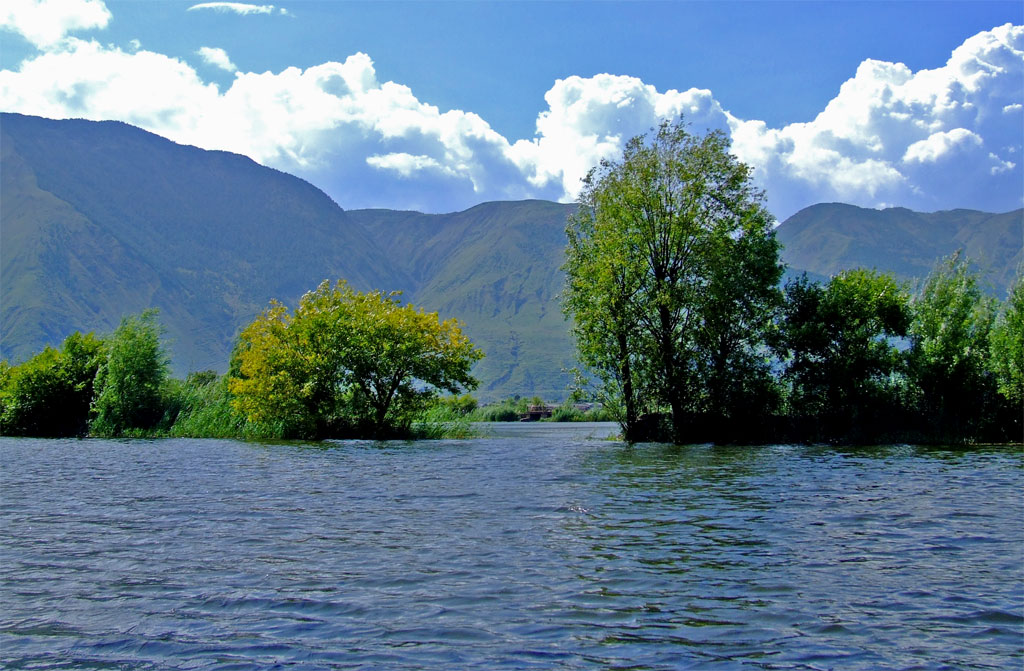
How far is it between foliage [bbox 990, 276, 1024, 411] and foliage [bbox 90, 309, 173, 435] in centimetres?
5330

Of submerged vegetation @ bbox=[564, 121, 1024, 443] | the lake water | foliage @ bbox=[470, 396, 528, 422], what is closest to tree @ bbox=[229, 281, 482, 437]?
submerged vegetation @ bbox=[564, 121, 1024, 443]

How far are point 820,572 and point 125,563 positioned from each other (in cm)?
985

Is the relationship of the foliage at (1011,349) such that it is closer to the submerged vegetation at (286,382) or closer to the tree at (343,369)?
the tree at (343,369)

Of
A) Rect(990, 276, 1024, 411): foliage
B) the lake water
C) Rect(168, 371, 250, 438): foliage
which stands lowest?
the lake water

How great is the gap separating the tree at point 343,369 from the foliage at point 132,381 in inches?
242

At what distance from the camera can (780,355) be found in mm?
49812

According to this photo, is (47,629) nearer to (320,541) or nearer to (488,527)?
(320,541)

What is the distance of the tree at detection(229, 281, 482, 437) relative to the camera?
182 feet

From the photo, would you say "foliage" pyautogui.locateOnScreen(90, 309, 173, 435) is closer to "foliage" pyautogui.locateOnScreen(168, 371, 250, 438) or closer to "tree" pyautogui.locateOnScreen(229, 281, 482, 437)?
"foliage" pyautogui.locateOnScreen(168, 371, 250, 438)

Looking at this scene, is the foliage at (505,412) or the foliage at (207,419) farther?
the foliage at (505,412)

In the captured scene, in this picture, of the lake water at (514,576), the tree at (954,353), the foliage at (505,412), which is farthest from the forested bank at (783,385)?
the foliage at (505,412)

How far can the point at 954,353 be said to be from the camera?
46656 millimetres

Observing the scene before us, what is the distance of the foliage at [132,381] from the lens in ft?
187

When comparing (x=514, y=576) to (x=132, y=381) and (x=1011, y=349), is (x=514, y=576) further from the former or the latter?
(x=132, y=381)
